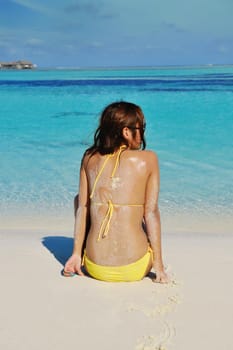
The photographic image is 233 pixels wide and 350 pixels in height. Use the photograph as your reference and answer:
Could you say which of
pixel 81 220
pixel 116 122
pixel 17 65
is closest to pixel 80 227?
pixel 81 220

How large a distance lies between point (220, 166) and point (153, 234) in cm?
523

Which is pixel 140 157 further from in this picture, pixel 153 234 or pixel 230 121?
pixel 230 121

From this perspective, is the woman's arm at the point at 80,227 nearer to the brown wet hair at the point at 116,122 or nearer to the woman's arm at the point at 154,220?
the brown wet hair at the point at 116,122

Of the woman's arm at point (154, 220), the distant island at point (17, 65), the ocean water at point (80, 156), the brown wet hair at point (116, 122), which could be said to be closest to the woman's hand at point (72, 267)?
the woman's arm at point (154, 220)

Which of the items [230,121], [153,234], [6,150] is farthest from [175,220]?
[230,121]

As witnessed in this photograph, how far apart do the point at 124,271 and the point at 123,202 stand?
1.26 feet

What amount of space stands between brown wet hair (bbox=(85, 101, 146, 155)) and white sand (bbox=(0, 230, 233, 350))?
0.79 m

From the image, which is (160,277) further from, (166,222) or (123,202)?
(166,222)

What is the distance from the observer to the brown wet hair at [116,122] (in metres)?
2.91

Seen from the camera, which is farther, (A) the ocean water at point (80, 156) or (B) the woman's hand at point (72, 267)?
(A) the ocean water at point (80, 156)

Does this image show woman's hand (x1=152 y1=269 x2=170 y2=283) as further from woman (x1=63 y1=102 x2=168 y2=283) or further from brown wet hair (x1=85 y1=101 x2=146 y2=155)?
brown wet hair (x1=85 y1=101 x2=146 y2=155)

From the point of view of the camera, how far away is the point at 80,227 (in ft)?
10.3

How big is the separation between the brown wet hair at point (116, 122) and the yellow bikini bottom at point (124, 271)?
2.07 feet

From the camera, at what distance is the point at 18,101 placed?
2180 centimetres
